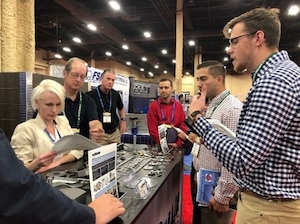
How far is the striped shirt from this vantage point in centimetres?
156

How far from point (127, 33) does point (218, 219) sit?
10241 mm

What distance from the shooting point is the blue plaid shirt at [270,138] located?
0.92 meters

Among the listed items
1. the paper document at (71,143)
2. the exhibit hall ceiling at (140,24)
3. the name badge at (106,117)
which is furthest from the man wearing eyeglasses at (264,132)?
the exhibit hall ceiling at (140,24)

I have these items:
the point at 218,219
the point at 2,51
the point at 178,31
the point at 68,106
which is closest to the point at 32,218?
the point at 218,219

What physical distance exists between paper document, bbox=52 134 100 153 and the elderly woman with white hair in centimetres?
67

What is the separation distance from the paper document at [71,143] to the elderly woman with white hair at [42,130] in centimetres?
67

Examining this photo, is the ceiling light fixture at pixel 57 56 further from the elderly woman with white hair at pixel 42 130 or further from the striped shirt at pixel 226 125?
the striped shirt at pixel 226 125

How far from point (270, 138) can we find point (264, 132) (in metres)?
0.03

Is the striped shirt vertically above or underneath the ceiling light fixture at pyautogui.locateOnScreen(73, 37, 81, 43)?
underneath

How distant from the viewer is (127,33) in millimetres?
11266

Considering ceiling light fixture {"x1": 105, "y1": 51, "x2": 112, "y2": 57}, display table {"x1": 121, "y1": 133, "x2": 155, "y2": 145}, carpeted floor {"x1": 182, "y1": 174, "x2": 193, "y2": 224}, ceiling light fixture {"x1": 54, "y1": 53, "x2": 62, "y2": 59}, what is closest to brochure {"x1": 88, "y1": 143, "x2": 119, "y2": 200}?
carpeted floor {"x1": 182, "y1": 174, "x2": 193, "y2": 224}

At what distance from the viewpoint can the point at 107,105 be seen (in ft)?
11.7

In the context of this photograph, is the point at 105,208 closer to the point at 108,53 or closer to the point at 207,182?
the point at 207,182

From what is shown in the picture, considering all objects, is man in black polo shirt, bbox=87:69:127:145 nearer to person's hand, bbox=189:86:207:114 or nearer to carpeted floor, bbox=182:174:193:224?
carpeted floor, bbox=182:174:193:224
